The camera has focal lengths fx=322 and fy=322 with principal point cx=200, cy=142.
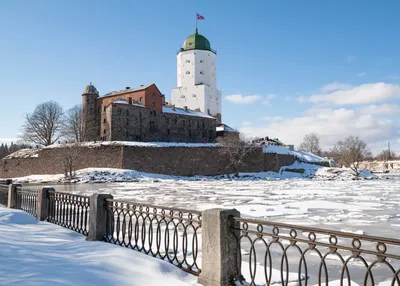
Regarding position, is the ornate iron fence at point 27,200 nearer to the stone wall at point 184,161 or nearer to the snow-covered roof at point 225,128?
the stone wall at point 184,161

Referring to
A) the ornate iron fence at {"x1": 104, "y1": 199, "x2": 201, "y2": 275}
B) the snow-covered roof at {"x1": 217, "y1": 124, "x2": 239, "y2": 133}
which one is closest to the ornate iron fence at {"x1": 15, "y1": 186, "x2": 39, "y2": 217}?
the ornate iron fence at {"x1": 104, "y1": 199, "x2": 201, "y2": 275}

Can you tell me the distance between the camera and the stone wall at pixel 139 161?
47.4 meters

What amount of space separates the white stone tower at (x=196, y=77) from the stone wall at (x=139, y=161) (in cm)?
2114

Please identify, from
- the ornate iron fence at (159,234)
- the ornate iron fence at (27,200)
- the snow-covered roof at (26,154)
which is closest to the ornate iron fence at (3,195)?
the ornate iron fence at (27,200)

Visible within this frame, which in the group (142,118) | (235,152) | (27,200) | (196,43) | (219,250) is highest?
(196,43)

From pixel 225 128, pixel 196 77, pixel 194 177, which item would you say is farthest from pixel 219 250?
pixel 196 77

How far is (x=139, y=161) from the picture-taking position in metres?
47.8

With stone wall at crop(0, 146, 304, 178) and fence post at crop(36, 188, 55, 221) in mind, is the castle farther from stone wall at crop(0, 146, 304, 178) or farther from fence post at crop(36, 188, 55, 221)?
fence post at crop(36, 188, 55, 221)

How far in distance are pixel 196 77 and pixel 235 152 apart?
26528 mm

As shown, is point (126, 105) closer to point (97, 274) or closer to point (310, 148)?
point (97, 274)

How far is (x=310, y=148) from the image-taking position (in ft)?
317

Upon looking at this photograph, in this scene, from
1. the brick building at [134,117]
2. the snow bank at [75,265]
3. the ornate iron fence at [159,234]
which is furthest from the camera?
the brick building at [134,117]

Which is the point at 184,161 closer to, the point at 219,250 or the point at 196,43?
the point at 196,43

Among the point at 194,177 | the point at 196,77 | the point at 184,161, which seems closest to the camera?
the point at 194,177
